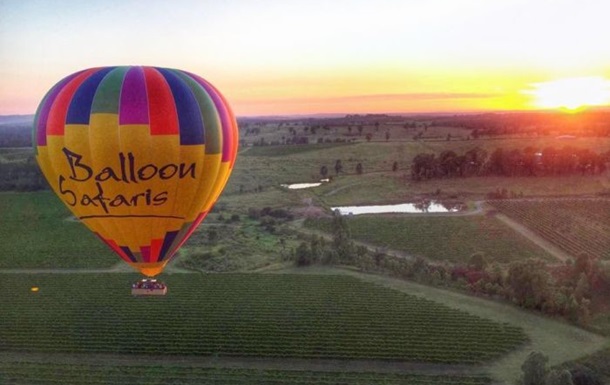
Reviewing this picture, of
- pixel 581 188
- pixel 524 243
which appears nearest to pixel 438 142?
pixel 581 188

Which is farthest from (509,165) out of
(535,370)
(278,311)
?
(535,370)

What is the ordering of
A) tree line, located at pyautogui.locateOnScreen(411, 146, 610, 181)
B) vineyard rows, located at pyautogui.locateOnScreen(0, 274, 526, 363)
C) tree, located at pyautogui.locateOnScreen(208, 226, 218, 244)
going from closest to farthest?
vineyard rows, located at pyautogui.locateOnScreen(0, 274, 526, 363), tree, located at pyautogui.locateOnScreen(208, 226, 218, 244), tree line, located at pyautogui.locateOnScreen(411, 146, 610, 181)

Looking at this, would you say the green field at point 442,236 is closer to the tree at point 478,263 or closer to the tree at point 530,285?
the tree at point 478,263

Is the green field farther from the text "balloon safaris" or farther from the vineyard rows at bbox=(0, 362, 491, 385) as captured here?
the text "balloon safaris"

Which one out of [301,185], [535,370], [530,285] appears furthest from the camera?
[301,185]

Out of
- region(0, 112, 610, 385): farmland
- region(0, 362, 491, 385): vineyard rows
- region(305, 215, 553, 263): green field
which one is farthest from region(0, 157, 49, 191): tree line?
region(0, 362, 491, 385): vineyard rows

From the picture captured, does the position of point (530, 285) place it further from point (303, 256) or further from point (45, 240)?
point (45, 240)

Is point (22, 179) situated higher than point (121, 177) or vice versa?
point (121, 177)
